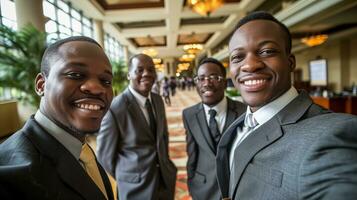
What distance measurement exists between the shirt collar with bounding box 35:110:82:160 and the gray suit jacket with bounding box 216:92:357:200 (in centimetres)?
63

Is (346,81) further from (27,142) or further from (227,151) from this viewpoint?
(27,142)

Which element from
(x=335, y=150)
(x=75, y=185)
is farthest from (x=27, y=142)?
(x=335, y=150)

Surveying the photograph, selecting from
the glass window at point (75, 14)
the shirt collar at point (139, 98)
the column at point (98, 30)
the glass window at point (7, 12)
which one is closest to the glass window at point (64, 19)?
the glass window at point (75, 14)

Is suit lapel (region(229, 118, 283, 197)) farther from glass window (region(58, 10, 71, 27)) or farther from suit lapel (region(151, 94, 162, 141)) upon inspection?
glass window (region(58, 10, 71, 27))

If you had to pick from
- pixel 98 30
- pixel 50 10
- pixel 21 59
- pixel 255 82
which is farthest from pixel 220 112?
pixel 98 30

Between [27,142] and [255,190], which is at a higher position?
[27,142]

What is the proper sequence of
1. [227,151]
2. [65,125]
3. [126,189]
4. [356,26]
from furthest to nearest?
[356,26], [126,189], [227,151], [65,125]

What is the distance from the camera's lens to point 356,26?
10.9 meters

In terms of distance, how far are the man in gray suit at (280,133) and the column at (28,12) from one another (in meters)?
5.67

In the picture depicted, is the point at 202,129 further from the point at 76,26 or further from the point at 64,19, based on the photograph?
the point at 76,26

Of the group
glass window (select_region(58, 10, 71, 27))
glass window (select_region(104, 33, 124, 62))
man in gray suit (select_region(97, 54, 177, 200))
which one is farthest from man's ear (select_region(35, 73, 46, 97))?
glass window (select_region(104, 33, 124, 62))

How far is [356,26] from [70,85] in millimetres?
13368

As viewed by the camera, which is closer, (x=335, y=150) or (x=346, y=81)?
(x=335, y=150)

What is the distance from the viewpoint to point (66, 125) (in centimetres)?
92
